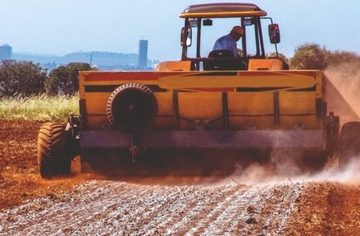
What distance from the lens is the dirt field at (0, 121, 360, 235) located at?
6926 millimetres

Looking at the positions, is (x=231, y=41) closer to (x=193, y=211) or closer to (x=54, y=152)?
(x=54, y=152)

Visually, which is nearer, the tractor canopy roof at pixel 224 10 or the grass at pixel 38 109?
the tractor canopy roof at pixel 224 10

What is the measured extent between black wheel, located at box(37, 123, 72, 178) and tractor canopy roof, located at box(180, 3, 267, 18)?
3068 millimetres

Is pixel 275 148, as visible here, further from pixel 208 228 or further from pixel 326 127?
Result: pixel 208 228

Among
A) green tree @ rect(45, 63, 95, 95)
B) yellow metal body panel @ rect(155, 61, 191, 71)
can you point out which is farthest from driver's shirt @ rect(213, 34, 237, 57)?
green tree @ rect(45, 63, 95, 95)

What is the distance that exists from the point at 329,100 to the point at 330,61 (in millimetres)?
25995

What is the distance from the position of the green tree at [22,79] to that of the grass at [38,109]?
31.5ft

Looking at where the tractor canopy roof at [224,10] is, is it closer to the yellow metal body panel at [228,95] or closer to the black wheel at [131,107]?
the yellow metal body panel at [228,95]

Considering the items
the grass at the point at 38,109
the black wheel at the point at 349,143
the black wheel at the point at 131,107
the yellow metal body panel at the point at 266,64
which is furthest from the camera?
the grass at the point at 38,109

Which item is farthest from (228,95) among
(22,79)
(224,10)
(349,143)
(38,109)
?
(22,79)

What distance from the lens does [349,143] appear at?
10.5 m

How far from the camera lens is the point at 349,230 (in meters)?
6.88

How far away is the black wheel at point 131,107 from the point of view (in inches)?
401

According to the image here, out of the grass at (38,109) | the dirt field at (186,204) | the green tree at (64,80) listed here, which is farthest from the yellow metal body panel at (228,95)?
the green tree at (64,80)
